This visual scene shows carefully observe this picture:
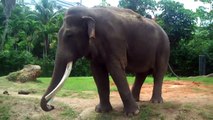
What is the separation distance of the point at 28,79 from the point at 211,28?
12810 millimetres

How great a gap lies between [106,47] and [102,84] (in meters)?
1.02

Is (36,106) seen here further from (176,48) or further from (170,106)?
(176,48)

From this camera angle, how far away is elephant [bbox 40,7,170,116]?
6945mm

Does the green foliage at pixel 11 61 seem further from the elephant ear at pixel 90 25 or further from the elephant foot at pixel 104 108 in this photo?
the elephant ear at pixel 90 25

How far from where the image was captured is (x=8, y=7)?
3136cm

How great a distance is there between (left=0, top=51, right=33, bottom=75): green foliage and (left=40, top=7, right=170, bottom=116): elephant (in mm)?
22294

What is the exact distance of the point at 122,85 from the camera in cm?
724

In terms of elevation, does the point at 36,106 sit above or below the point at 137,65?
below

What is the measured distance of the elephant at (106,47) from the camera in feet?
22.8

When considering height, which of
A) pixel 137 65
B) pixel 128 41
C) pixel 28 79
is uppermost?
pixel 128 41

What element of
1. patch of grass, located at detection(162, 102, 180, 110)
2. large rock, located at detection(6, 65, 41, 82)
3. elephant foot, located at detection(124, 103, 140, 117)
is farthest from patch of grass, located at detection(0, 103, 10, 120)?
large rock, located at detection(6, 65, 41, 82)

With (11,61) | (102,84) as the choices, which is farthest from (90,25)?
(11,61)

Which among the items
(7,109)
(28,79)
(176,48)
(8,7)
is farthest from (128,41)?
(8,7)

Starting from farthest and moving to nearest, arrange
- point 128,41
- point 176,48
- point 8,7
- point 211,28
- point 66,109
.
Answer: point 8,7 → point 176,48 → point 211,28 → point 66,109 → point 128,41
